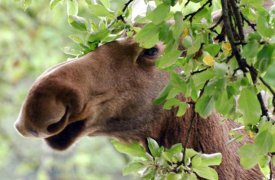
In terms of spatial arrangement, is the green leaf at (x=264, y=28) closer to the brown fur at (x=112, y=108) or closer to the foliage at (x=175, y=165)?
the foliage at (x=175, y=165)

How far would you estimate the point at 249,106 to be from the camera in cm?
119

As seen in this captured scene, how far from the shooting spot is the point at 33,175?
273 inches

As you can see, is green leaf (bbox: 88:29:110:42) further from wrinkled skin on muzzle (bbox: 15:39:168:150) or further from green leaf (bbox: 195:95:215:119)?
green leaf (bbox: 195:95:215:119)

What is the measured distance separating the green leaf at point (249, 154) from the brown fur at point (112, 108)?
1.36 feet

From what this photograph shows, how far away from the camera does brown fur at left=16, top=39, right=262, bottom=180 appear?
4.91ft

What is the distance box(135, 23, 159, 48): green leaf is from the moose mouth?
428 mm

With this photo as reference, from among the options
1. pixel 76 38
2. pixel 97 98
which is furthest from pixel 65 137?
pixel 76 38

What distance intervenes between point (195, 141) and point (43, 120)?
488mm

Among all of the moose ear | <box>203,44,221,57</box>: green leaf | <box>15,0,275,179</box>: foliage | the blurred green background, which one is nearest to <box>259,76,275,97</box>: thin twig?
<box>15,0,275,179</box>: foliage

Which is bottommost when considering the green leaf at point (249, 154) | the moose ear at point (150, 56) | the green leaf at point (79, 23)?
the moose ear at point (150, 56)

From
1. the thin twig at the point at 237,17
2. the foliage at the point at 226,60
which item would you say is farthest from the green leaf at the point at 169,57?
the thin twig at the point at 237,17

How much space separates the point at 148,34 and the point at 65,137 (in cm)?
47

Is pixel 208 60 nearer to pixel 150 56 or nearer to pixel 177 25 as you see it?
pixel 177 25

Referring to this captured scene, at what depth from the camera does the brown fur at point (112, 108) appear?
1498mm
